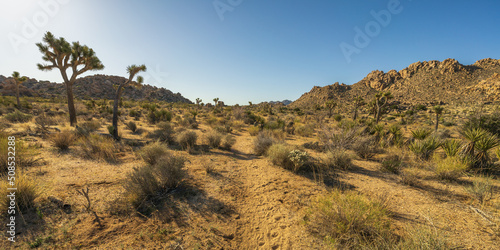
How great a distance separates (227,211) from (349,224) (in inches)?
103

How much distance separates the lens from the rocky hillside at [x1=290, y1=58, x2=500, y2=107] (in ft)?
137

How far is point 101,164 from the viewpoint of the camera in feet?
19.9

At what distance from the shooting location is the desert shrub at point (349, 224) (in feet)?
9.04

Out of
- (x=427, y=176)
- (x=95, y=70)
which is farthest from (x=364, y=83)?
(x=95, y=70)

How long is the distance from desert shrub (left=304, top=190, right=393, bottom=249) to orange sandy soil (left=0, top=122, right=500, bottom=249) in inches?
9.8

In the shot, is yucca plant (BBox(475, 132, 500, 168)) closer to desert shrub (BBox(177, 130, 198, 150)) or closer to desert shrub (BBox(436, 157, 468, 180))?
desert shrub (BBox(436, 157, 468, 180))

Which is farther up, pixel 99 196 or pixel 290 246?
pixel 99 196

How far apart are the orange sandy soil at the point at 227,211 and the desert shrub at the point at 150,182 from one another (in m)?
0.31

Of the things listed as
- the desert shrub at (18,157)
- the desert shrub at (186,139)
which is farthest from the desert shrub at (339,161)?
the desert shrub at (18,157)

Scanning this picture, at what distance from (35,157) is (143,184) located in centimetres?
556

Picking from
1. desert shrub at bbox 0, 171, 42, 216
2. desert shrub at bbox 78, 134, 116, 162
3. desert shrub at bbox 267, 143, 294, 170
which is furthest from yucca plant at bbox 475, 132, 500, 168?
desert shrub at bbox 78, 134, 116, 162

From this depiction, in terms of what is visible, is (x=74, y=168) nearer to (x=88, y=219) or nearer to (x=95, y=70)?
(x=88, y=219)

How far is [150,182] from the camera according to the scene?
4.24m

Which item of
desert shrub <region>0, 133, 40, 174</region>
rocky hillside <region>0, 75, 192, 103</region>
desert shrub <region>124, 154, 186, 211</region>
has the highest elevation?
rocky hillside <region>0, 75, 192, 103</region>
